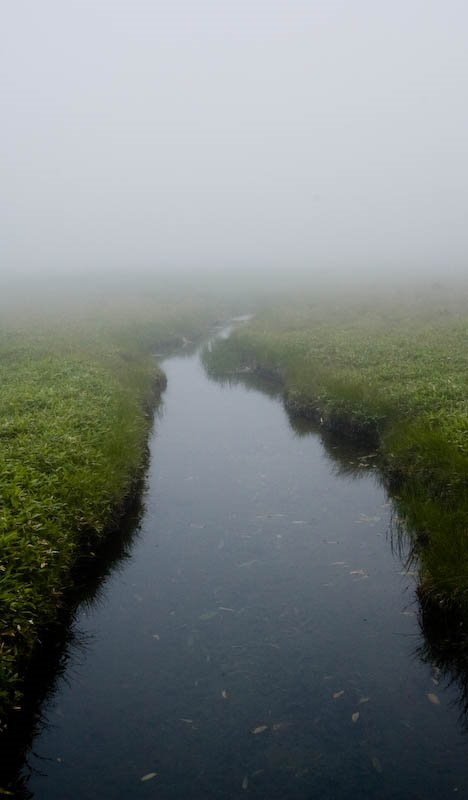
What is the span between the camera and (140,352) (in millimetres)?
34406

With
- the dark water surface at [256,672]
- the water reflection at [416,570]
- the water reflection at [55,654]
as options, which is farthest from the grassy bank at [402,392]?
the water reflection at [55,654]

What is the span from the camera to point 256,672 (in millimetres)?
8961

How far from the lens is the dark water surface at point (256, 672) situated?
7254 millimetres

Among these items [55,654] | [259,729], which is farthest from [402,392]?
[55,654]

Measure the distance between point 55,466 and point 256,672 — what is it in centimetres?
675

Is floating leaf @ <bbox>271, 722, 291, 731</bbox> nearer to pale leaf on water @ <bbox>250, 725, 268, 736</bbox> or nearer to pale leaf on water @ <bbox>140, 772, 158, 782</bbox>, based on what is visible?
pale leaf on water @ <bbox>250, 725, 268, 736</bbox>

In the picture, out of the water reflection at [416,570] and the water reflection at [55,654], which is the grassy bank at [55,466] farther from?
the water reflection at [416,570]

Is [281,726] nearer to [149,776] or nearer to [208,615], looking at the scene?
[149,776]

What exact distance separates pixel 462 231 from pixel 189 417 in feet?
487

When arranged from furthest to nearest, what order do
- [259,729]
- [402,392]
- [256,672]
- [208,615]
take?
1. [402,392]
2. [208,615]
3. [256,672]
4. [259,729]

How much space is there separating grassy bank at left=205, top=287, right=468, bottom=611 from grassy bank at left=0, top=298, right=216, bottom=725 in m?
6.75

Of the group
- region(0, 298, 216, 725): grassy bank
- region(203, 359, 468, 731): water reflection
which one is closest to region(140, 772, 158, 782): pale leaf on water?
region(0, 298, 216, 725): grassy bank

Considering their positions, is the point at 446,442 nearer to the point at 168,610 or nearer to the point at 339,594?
the point at 339,594

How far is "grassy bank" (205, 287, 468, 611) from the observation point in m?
11.3
